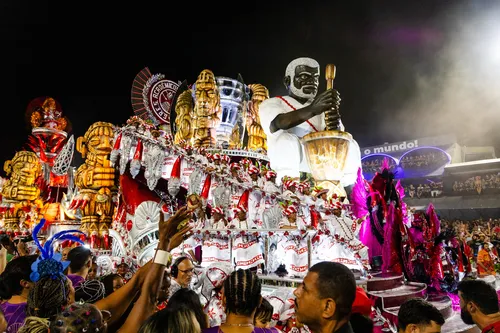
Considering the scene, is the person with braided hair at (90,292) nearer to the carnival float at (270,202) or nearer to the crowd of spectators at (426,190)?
the carnival float at (270,202)

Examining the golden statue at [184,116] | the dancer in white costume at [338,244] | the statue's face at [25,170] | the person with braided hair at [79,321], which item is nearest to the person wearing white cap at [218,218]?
the dancer in white costume at [338,244]

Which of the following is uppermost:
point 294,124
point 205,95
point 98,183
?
point 205,95

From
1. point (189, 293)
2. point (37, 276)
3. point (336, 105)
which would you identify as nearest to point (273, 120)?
point (336, 105)

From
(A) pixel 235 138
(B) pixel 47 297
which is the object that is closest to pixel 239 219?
(B) pixel 47 297

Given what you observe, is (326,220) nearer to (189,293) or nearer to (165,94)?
(189,293)

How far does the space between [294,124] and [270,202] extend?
148 cm

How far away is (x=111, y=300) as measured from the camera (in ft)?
7.66

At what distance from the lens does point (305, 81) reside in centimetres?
761

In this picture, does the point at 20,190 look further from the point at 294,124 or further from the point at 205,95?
the point at 294,124

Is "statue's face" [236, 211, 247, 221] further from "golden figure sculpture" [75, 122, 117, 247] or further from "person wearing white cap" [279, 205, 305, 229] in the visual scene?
"golden figure sculpture" [75, 122, 117, 247]

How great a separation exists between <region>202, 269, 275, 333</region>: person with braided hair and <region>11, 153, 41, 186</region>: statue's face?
12.2 meters

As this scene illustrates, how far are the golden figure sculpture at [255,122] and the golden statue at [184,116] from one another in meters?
1.61

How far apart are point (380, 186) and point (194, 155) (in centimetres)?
354

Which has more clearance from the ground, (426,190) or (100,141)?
(426,190)
